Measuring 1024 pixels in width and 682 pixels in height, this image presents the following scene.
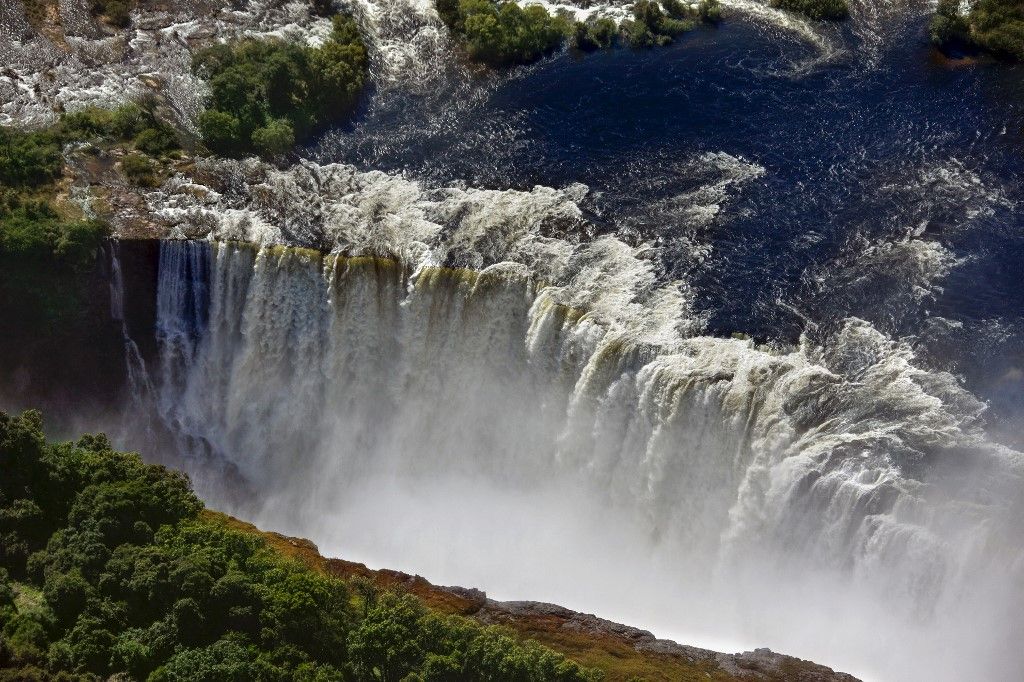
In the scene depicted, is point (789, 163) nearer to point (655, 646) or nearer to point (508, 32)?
point (508, 32)

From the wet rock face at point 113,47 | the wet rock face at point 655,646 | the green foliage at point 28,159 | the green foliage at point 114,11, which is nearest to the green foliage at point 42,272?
the green foliage at point 28,159

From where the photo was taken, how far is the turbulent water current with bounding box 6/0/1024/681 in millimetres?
39938

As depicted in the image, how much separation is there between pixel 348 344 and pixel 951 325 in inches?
910

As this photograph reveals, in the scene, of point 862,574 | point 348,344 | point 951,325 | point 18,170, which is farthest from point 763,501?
point 18,170

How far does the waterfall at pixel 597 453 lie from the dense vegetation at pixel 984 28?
816 inches

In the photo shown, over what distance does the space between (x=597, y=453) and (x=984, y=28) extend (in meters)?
29.5

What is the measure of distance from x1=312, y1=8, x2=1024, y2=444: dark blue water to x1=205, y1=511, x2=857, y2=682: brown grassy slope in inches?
445

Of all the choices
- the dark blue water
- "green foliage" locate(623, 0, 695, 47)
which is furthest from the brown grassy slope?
"green foliage" locate(623, 0, 695, 47)

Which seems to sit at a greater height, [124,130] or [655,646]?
[124,130]

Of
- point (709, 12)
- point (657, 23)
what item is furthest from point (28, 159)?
point (709, 12)

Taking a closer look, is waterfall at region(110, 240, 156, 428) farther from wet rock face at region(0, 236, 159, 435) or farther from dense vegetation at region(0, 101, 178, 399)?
dense vegetation at region(0, 101, 178, 399)

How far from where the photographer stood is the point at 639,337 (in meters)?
43.5

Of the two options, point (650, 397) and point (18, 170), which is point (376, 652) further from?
point (18, 170)

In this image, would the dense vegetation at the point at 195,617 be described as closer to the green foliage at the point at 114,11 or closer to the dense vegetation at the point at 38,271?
the dense vegetation at the point at 38,271
